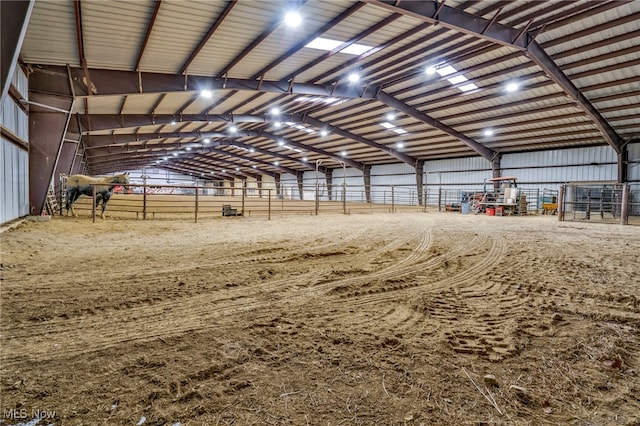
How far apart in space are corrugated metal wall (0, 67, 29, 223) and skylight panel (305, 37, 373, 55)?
26.9ft

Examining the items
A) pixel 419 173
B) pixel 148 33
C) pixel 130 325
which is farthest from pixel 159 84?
pixel 419 173

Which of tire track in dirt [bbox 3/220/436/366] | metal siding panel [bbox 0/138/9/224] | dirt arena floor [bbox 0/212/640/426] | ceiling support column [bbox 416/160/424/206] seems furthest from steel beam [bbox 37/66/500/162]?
tire track in dirt [bbox 3/220/436/366]

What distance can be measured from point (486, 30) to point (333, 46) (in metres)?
4.94

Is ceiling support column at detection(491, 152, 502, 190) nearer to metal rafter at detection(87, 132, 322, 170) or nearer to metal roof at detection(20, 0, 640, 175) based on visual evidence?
metal roof at detection(20, 0, 640, 175)

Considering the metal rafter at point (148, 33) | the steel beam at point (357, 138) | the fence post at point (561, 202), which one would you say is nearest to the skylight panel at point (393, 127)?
the steel beam at point (357, 138)

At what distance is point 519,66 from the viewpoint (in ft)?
42.7

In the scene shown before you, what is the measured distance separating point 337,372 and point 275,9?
917 cm

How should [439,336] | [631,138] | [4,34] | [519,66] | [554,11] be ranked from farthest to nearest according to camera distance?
[631,138], [519,66], [554,11], [439,336], [4,34]

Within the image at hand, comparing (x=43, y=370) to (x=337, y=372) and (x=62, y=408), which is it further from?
(x=337, y=372)

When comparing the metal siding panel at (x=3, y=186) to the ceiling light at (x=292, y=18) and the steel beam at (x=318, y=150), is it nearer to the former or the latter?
the ceiling light at (x=292, y=18)

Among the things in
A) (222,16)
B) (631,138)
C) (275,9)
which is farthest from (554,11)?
(631,138)

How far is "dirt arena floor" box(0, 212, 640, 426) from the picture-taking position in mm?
1589

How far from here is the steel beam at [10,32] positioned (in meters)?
1.76

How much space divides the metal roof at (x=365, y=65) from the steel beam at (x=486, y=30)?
0.05 metres
